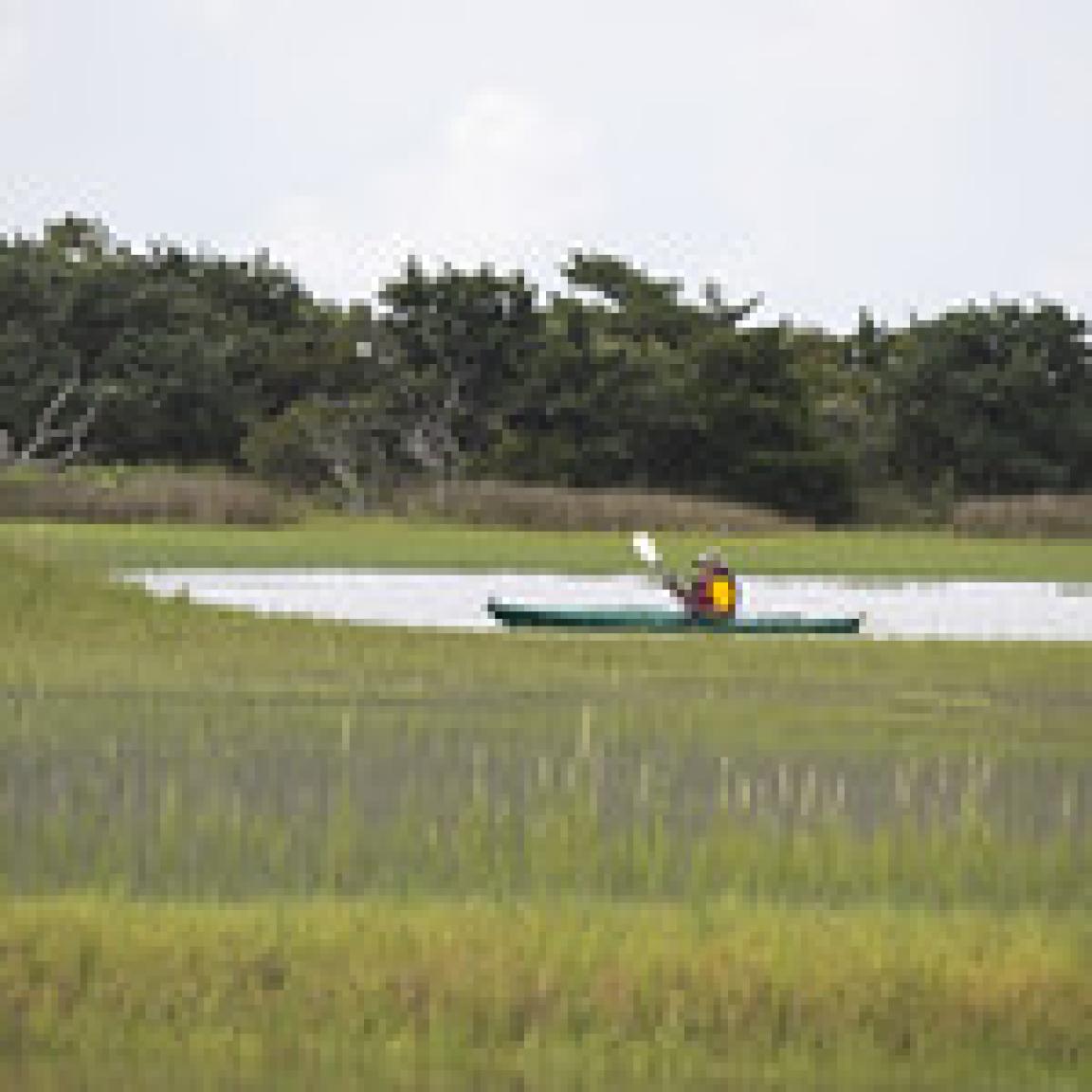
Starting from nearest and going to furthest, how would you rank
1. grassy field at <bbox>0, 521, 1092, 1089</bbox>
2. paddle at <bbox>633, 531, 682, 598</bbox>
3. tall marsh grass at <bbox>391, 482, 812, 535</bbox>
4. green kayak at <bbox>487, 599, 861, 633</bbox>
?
grassy field at <bbox>0, 521, 1092, 1089</bbox> → green kayak at <bbox>487, 599, 861, 633</bbox> → paddle at <bbox>633, 531, 682, 598</bbox> → tall marsh grass at <bbox>391, 482, 812, 535</bbox>

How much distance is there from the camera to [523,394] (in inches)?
2955

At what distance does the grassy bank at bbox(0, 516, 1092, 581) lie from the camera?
48.8 m

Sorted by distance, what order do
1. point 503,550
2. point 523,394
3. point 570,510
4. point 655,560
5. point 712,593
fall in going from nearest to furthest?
point 712,593 < point 655,560 < point 503,550 < point 570,510 < point 523,394

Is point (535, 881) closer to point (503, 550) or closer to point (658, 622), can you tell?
point (658, 622)

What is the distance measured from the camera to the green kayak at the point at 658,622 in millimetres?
31141

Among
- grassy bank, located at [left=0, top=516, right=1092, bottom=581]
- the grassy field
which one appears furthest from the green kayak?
grassy bank, located at [left=0, top=516, right=1092, bottom=581]

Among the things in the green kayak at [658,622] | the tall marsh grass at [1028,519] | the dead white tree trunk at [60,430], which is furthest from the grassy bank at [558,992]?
the dead white tree trunk at [60,430]

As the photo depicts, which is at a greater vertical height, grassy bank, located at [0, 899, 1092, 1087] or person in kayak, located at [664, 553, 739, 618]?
person in kayak, located at [664, 553, 739, 618]

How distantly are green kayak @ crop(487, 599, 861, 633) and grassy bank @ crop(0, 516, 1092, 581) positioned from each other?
13518 mm

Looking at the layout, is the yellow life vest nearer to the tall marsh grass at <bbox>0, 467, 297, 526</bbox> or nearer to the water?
the water

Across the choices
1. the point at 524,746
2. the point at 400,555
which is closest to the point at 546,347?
the point at 400,555

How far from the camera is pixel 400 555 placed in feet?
165

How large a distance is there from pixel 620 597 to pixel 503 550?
11.1 meters

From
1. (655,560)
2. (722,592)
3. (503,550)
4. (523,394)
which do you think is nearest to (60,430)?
(523,394)
